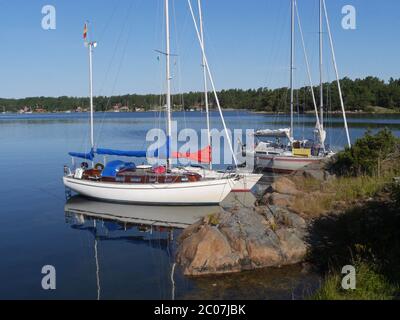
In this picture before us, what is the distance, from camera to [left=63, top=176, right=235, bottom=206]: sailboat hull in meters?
24.1

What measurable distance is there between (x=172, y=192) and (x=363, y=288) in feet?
48.9

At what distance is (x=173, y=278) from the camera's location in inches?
551

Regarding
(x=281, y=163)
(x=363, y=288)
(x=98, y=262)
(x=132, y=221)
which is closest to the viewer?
(x=363, y=288)

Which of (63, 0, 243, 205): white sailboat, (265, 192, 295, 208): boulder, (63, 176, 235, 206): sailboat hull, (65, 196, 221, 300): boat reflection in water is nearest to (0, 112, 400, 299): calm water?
(65, 196, 221, 300): boat reflection in water

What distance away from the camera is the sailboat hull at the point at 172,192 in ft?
79.1

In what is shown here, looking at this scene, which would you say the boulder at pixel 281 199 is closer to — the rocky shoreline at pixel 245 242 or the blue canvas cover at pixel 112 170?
the rocky shoreline at pixel 245 242

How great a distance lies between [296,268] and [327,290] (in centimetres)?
320

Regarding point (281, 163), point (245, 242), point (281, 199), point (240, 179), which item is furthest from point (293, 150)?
point (245, 242)

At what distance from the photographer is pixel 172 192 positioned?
24328 mm

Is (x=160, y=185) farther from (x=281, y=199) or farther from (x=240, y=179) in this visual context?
(x=281, y=199)

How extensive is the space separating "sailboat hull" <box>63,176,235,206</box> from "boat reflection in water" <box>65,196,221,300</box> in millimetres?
382

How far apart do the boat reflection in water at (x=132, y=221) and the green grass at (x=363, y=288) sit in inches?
225

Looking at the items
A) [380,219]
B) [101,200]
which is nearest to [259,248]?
[380,219]

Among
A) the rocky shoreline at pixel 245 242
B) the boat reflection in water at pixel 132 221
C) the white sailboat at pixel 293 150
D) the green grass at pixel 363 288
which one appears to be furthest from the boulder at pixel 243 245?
the white sailboat at pixel 293 150
